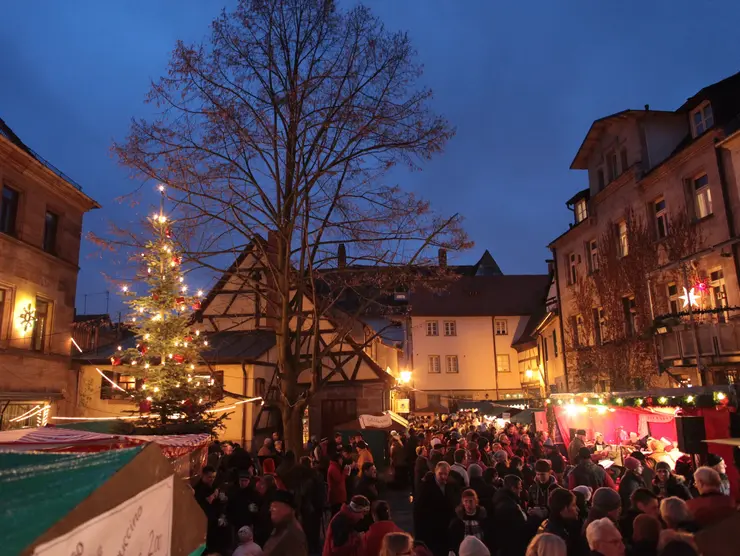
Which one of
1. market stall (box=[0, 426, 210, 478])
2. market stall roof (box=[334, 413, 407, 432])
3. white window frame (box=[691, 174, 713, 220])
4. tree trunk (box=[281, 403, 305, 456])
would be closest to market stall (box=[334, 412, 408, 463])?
market stall roof (box=[334, 413, 407, 432])

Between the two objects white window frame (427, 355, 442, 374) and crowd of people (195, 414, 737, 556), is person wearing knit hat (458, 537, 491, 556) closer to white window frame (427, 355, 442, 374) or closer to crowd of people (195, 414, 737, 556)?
crowd of people (195, 414, 737, 556)

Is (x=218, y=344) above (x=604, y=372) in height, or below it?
above

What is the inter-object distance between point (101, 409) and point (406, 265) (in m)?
15.8

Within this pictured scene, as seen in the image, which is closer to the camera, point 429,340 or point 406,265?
point 406,265

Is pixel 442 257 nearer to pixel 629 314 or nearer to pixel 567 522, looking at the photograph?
pixel 567 522

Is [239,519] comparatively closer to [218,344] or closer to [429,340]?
[218,344]

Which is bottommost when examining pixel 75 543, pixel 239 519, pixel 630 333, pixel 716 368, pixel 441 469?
pixel 239 519

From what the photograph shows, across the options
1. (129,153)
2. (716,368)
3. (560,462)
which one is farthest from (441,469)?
(716,368)

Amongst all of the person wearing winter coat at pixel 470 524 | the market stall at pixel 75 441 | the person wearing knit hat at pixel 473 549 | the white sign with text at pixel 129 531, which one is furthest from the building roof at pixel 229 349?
the white sign with text at pixel 129 531

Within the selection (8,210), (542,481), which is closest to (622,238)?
(542,481)

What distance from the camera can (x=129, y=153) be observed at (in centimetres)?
1346

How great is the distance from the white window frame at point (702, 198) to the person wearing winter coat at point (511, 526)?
52.5ft

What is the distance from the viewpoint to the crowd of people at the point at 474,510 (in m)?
4.96

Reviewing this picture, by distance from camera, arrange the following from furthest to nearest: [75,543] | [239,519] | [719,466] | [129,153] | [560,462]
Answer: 1. [129,153]
2. [560,462]
3. [719,466]
4. [239,519]
5. [75,543]
